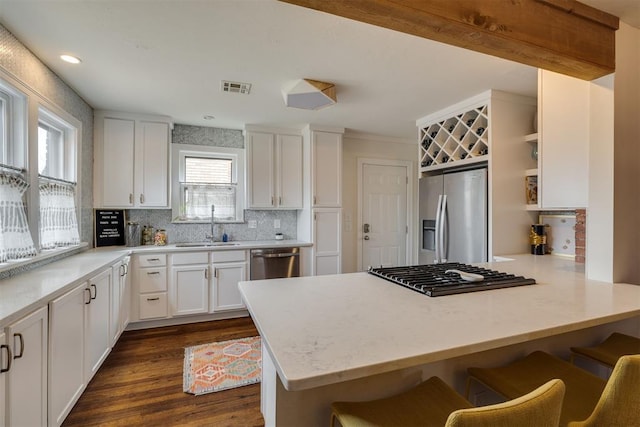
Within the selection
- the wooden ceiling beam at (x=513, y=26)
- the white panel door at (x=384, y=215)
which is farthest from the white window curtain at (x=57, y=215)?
the white panel door at (x=384, y=215)

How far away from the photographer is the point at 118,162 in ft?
11.0

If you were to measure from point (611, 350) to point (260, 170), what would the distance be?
3.51m

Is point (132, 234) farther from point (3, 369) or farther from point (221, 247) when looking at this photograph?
point (3, 369)

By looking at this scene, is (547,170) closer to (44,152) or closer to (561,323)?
(561,323)

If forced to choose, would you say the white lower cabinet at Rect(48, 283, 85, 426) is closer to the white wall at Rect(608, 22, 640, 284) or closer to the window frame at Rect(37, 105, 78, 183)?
the window frame at Rect(37, 105, 78, 183)

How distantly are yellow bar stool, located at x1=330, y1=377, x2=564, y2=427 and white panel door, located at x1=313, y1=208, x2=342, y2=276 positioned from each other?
2.80 meters

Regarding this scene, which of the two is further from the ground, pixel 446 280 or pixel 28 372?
pixel 446 280

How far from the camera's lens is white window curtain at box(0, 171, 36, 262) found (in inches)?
68.6

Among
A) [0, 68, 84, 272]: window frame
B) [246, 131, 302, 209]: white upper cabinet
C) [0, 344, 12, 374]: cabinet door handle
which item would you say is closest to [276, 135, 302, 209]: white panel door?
[246, 131, 302, 209]: white upper cabinet

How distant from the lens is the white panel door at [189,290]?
11.0 ft

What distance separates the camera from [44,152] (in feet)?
8.09

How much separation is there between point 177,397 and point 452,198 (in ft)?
9.74

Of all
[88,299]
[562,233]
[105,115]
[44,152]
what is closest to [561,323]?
[562,233]

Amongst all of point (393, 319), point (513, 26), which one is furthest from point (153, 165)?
point (513, 26)
